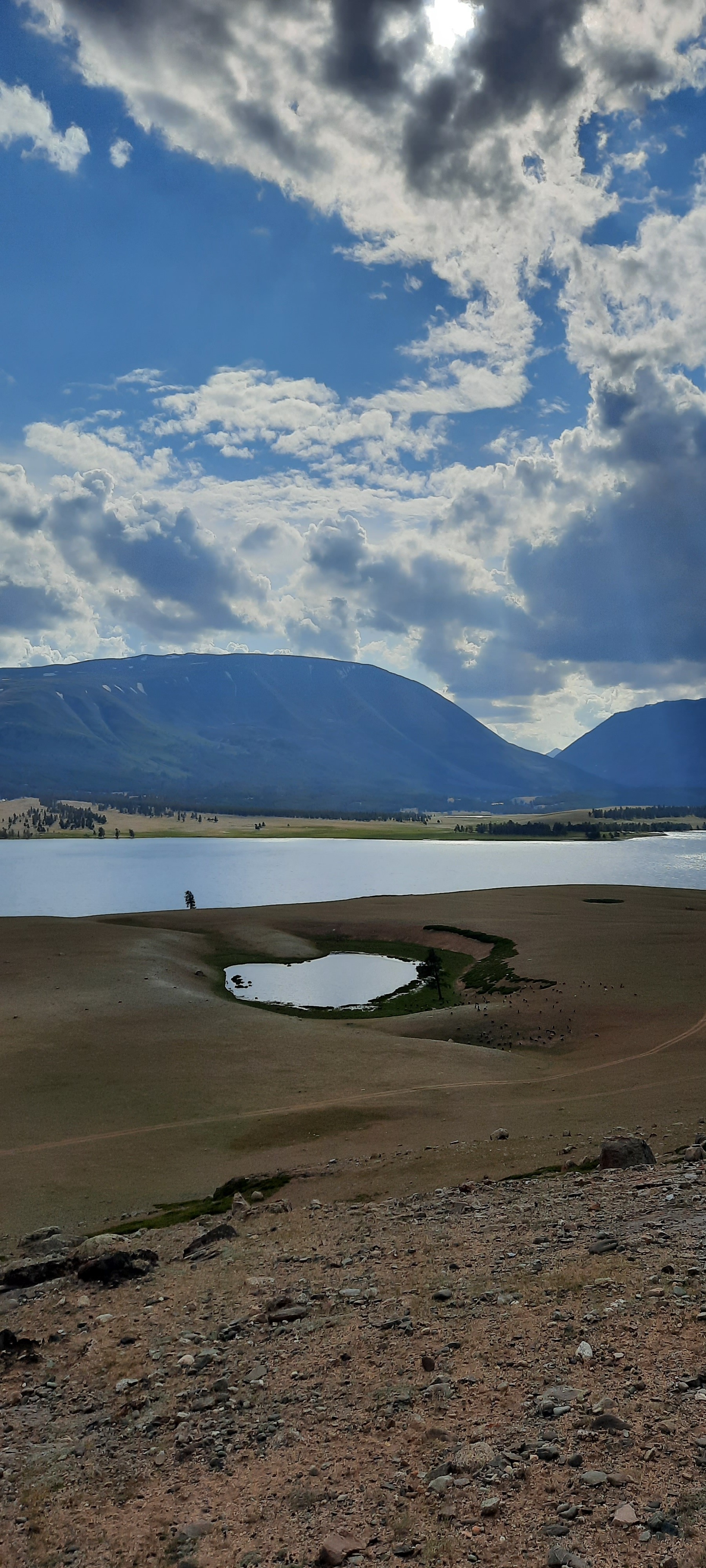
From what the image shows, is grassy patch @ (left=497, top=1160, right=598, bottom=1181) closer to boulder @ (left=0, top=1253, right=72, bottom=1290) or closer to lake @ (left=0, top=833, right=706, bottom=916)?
boulder @ (left=0, top=1253, right=72, bottom=1290)

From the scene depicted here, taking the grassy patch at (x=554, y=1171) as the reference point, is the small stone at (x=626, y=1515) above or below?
above

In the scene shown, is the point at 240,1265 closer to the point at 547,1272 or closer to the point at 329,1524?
the point at 547,1272

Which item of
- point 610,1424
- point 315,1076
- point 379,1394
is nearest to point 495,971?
point 315,1076

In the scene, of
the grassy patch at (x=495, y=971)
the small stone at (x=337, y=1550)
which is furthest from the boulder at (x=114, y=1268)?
the grassy patch at (x=495, y=971)

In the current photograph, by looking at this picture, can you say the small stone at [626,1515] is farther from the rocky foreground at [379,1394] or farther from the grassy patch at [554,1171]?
the grassy patch at [554,1171]

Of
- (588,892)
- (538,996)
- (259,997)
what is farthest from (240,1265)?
(588,892)

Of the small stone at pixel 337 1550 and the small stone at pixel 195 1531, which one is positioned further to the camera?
the small stone at pixel 195 1531
